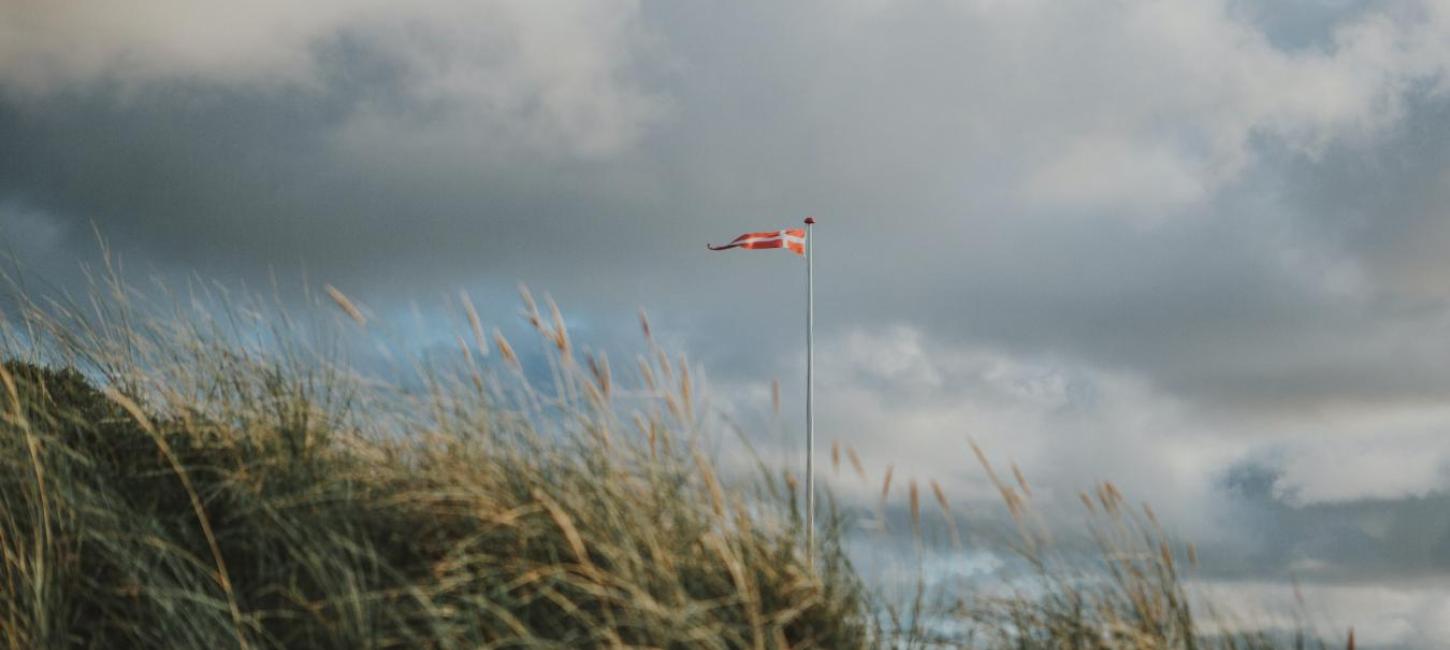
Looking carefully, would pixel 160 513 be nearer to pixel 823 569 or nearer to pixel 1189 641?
pixel 823 569

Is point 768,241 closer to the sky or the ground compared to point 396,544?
closer to the sky

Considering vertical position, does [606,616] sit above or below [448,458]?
below

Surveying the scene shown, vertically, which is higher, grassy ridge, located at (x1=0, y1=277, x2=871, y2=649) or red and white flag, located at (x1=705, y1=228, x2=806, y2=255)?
red and white flag, located at (x1=705, y1=228, x2=806, y2=255)

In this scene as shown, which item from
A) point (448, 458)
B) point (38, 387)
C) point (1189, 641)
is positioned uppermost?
point (38, 387)

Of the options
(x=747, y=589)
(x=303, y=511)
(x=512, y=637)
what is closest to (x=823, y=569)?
(x=747, y=589)

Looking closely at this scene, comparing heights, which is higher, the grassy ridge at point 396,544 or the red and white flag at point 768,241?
the red and white flag at point 768,241

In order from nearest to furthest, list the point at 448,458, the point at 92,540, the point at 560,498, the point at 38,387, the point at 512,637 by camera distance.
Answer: the point at 512,637 → the point at 560,498 → the point at 448,458 → the point at 92,540 → the point at 38,387

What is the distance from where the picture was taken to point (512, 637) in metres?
3.01

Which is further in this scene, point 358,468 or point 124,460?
point 124,460

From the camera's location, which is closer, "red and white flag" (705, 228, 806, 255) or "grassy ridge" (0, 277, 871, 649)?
"grassy ridge" (0, 277, 871, 649)

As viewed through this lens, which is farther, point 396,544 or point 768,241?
point 768,241

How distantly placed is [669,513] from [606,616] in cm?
45

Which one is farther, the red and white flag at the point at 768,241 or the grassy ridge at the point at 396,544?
the red and white flag at the point at 768,241

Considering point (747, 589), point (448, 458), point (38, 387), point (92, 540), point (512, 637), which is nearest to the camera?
point (512, 637)
